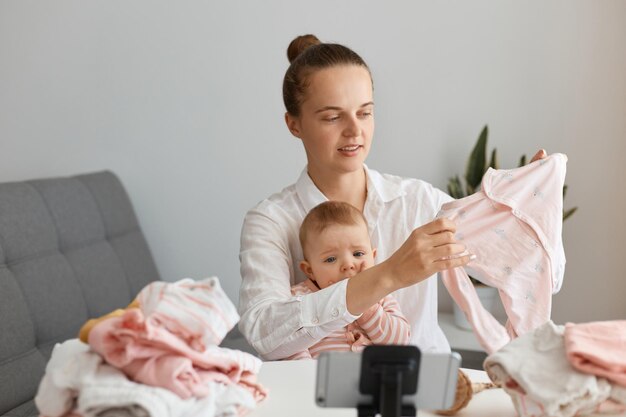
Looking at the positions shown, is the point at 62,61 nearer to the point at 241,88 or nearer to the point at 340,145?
the point at 241,88

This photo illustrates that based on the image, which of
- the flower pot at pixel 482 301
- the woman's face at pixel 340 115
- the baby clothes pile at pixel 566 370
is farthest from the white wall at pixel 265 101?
the baby clothes pile at pixel 566 370

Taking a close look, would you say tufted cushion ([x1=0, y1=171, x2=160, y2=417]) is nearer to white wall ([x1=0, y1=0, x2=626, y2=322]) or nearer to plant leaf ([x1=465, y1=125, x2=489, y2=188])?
Answer: white wall ([x1=0, y1=0, x2=626, y2=322])

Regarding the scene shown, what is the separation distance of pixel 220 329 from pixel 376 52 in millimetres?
2247

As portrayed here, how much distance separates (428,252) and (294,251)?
21.9 inches

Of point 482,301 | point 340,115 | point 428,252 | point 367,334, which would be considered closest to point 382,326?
point 367,334

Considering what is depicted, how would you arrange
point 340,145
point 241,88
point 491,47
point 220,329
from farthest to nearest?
point 241,88 < point 491,47 < point 340,145 < point 220,329

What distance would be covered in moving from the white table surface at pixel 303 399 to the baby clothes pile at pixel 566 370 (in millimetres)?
79

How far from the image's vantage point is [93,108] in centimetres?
355

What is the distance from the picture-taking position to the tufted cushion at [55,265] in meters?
2.61

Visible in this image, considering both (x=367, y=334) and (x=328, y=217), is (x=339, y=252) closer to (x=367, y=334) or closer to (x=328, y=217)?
(x=328, y=217)

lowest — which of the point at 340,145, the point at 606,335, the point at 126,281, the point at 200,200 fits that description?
the point at 126,281

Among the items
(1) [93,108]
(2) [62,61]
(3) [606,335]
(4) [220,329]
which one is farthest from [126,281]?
(3) [606,335]

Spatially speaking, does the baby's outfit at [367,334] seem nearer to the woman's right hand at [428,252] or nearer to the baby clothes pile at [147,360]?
the woman's right hand at [428,252]

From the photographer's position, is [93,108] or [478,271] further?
[93,108]
